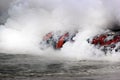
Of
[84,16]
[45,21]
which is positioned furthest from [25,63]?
[45,21]

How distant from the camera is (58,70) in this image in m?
19.7

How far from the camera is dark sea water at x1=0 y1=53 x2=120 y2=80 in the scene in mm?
17453

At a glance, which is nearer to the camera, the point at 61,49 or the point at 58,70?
the point at 58,70

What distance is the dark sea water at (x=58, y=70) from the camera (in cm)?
1745

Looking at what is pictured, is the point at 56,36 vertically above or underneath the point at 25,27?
underneath

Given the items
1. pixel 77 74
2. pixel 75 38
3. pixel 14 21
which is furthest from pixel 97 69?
pixel 14 21

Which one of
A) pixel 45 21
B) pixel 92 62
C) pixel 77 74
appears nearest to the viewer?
pixel 77 74

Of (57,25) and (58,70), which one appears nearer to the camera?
(58,70)

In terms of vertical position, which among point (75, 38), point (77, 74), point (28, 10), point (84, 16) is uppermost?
point (28, 10)

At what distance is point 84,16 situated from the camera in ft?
110

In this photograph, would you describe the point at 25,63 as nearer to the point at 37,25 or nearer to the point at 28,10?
the point at 37,25

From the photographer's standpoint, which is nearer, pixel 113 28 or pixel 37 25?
pixel 113 28

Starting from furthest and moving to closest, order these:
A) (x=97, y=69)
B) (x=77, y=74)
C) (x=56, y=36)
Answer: (x=56, y=36) → (x=97, y=69) → (x=77, y=74)

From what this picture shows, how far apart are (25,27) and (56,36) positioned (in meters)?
11.3
